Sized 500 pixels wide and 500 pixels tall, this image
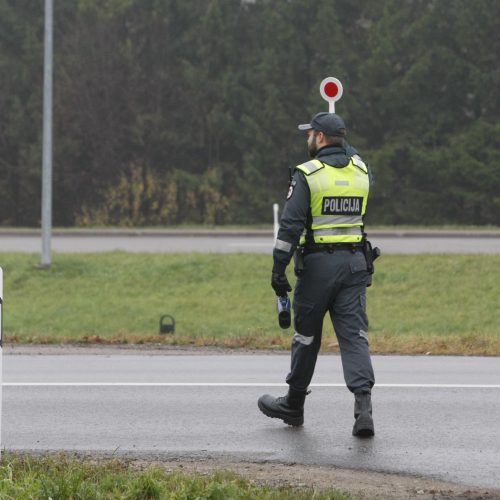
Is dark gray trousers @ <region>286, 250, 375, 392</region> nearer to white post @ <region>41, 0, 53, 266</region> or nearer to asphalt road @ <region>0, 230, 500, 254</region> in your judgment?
white post @ <region>41, 0, 53, 266</region>

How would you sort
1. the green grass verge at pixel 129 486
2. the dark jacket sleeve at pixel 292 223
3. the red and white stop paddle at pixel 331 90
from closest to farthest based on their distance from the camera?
the green grass verge at pixel 129 486 < the dark jacket sleeve at pixel 292 223 < the red and white stop paddle at pixel 331 90

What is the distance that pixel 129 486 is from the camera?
6230mm

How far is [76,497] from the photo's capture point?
6.10m

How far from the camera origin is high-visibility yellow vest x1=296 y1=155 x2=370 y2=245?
26.2 ft

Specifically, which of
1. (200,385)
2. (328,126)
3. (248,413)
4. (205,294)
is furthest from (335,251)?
(205,294)

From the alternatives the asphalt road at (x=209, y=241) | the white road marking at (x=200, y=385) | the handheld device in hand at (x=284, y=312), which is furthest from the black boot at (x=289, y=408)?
the asphalt road at (x=209, y=241)

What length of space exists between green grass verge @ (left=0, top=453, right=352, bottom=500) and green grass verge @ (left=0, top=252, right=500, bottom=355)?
10.1 metres

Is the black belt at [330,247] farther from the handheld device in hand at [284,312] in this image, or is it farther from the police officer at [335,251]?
the handheld device in hand at [284,312]

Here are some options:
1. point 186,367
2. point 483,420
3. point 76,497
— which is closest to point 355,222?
point 483,420

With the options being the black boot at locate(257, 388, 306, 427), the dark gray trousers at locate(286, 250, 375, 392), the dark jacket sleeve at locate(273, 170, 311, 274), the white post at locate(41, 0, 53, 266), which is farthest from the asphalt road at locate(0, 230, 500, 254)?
the dark jacket sleeve at locate(273, 170, 311, 274)

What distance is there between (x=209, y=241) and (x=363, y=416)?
766 inches

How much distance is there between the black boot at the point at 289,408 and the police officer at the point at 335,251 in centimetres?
49

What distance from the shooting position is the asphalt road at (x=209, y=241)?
24.5 meters

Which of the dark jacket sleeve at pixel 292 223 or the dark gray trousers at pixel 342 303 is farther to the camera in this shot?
the dark gray trousers at pixel 342 303
